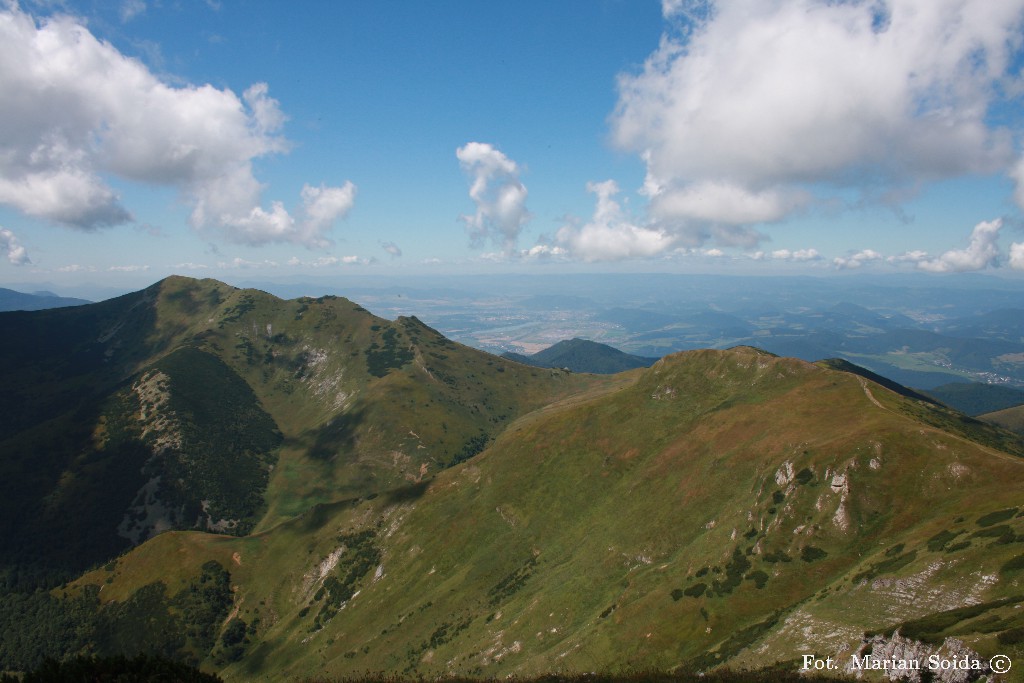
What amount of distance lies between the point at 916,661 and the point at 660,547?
6338 centimetres

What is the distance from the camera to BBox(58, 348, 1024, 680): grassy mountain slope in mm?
63438

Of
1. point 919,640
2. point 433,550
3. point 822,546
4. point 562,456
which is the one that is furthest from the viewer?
point 562,456

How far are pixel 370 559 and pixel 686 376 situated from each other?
123459 mm

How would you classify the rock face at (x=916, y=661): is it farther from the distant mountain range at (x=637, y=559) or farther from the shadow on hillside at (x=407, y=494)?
the shadow on hillside at (x=407, y=494)

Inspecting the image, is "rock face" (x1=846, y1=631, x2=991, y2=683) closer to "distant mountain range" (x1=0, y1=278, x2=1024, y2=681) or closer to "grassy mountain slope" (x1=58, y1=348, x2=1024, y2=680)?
"distant mountain range" (x1=0, y1=278, x2=1024, y2=681)

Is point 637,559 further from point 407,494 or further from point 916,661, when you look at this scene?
point 407,494

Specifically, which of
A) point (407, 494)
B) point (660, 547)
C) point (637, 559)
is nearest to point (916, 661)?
point (660, 547)

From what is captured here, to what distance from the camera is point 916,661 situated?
44.3m

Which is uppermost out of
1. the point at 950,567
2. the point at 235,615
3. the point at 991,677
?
the point at 991,677

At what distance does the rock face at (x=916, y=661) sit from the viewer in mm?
39750

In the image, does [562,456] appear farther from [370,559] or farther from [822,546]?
[822,546]

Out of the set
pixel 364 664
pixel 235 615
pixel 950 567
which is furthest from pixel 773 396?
pixel 235 615

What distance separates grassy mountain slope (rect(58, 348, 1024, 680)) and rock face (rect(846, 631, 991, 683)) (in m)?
1.68

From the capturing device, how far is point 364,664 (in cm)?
11969
